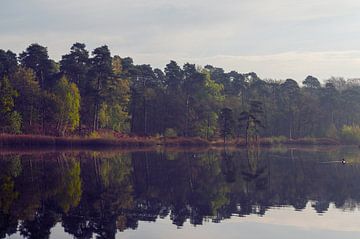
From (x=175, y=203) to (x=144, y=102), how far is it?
70.8m

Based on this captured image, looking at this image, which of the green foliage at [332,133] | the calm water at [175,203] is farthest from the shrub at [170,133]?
the calm water at [175,203]

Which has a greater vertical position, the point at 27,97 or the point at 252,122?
the point at 27,97

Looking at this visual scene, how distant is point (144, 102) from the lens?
94.6m

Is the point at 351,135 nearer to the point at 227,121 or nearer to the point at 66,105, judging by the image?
the point at 227,121

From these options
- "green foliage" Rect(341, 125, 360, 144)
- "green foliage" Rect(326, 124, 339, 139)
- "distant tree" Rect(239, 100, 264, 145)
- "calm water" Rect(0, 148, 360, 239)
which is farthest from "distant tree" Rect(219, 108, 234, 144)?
"calm water" Rect(0, 148, 360, 239)

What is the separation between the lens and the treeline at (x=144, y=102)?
3071 inches

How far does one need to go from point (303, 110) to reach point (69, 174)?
8202 centimetres

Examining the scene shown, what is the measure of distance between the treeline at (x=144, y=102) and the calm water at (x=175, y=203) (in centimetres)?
3834

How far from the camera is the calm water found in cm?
1834

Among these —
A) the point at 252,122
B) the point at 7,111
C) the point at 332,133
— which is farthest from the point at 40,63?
the point at 332,133

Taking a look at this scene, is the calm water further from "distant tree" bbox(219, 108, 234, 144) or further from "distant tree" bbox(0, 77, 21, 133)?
"distant tree" bbox(219, 108, 234, 144)

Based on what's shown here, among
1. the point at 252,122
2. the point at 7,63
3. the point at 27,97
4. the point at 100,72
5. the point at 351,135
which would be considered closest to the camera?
the point at 27,97

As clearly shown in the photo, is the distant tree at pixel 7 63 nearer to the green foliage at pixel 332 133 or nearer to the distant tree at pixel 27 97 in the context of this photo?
the distant tree at pixel 27 97

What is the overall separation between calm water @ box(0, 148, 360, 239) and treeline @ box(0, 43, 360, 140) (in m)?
38.3
